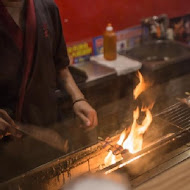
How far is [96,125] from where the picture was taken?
1.97m

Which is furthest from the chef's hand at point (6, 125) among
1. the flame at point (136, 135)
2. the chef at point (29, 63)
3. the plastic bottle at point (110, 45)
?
the plastic bottle at point (110, 45)

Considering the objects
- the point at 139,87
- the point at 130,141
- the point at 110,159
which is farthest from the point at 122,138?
the point at 139,87

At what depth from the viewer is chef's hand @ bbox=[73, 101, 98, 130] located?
190 centimetres

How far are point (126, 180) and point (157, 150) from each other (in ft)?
0.80

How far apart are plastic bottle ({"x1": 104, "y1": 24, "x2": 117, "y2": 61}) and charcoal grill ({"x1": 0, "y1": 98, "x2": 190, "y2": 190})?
153 cm

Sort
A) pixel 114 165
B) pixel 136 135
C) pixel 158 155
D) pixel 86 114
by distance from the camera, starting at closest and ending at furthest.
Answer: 1. pixel 114 165
2. pixel 158 155
3. pixel 136 135
4. pixel 86 114

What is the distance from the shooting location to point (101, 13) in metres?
3.23

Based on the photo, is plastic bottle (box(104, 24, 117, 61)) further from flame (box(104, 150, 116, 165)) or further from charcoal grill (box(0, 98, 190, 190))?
flame (box(104, 150, 116, 165))

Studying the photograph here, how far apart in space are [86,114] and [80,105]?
0.08 meters

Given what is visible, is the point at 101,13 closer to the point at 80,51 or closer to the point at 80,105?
the point at 80,51

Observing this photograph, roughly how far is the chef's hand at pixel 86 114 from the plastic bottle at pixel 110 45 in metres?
1.22

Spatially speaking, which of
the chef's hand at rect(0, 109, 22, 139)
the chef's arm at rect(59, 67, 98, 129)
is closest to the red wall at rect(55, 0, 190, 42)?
the chef's arm at rect(59, 67, 98, 129)

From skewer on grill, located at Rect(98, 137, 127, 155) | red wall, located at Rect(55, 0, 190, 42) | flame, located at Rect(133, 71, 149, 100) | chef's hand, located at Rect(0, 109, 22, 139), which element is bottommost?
flame, located at Rect(133, 71, 149, 100)

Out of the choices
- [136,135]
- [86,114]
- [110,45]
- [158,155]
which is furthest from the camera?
[110,45]
